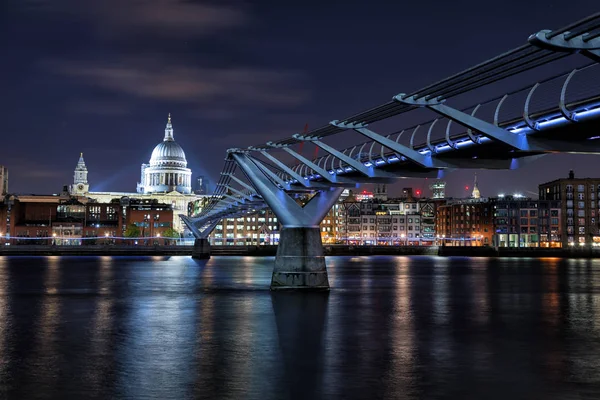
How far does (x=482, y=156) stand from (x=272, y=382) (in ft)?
56.3

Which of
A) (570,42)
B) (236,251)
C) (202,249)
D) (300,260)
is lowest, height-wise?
(236,251)

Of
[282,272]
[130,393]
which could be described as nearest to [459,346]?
[130,393]

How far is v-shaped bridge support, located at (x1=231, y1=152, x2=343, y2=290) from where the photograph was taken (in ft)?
175

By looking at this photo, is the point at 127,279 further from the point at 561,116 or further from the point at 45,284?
the point at 561,116

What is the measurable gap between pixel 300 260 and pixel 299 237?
2.01 meters

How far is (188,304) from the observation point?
176 feet

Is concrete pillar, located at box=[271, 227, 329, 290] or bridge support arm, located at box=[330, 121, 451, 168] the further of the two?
concrete pillar, located at box=[271, 227, 329, 290]

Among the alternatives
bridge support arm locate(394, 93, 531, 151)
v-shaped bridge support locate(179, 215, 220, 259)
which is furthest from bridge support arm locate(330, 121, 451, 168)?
v-shaped bridge support locate(179, 215, 220, 259)

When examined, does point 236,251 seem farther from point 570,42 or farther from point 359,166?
point 570,42

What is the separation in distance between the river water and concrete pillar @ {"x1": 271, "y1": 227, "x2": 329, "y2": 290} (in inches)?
38.8

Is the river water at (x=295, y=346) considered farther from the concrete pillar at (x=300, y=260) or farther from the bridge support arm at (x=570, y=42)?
the bridge support arm at (x=570, y=42)

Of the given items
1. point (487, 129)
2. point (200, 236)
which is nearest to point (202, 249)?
point (200, 236)

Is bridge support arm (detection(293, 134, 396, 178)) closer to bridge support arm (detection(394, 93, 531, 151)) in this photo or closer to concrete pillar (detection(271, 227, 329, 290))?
concrete pillar (detection(271, 227, 329, 290))

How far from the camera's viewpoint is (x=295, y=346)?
33.2m
